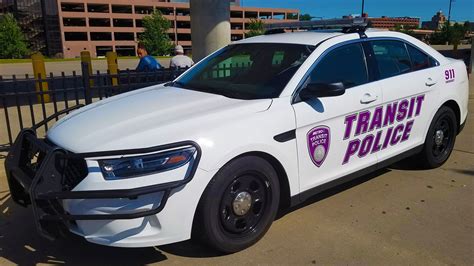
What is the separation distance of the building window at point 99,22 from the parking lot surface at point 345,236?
81.9 meters

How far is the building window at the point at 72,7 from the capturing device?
253ft

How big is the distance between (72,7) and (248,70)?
84.4 m

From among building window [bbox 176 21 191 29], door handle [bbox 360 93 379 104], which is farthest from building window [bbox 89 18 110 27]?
door handle [bbox 360 93 379 104]

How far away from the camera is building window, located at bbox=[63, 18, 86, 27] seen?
7682 cm

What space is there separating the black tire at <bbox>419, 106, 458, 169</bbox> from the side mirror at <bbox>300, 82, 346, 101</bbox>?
6.01 ft

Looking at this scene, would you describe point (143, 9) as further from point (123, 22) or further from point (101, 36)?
point (101, 36)

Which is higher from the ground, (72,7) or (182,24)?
(72,7)

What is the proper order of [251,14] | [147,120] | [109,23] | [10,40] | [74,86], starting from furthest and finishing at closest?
1. [251,14]
2. [109,23]
3. [10,40]
4. [74,86]
5. [147,120]

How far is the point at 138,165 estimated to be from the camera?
276 centimetres

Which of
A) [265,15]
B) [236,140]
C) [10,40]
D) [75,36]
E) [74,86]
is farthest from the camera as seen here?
[265,15]

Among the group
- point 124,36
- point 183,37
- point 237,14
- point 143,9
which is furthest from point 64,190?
point 237,14

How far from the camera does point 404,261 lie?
3139mm

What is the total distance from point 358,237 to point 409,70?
1.98 meters

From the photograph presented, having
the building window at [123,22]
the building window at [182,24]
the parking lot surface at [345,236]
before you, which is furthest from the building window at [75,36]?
the parking lot surface at [345,236]
